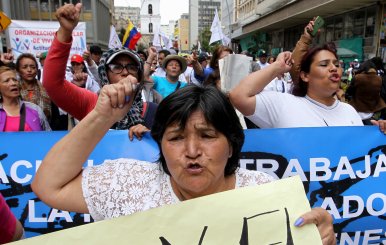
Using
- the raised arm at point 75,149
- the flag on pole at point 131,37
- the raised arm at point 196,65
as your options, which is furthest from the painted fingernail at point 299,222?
the flag on pole at point 131,37

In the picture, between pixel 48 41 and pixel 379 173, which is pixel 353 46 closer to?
pixel 48 41

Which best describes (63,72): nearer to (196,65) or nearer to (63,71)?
(63,71)

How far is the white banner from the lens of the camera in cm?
749

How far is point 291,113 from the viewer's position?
2.32 meters

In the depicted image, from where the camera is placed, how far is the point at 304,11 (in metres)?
21.8

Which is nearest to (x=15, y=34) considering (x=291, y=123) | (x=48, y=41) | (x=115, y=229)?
(x=48, y=41)

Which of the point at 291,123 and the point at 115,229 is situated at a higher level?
the point at 291,123

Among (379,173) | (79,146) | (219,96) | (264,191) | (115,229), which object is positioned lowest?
(379,173)

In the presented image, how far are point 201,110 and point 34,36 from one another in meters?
7.33

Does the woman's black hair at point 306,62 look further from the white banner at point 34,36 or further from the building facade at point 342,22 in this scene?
the building facade at point 342,22

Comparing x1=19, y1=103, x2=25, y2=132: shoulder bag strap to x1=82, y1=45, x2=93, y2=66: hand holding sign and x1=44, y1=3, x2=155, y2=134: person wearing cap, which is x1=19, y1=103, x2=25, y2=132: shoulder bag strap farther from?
x1=82, y1=45, x2=93, y2=66: hand holding sign

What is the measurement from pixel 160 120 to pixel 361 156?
156cm

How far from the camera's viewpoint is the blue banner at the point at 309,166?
223cm

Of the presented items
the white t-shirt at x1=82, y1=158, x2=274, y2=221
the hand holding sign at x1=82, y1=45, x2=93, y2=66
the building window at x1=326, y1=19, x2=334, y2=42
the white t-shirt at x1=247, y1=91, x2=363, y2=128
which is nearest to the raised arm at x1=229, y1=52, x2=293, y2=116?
the white t-shirt at x1=247, y1=91, x2=363, y2=128
